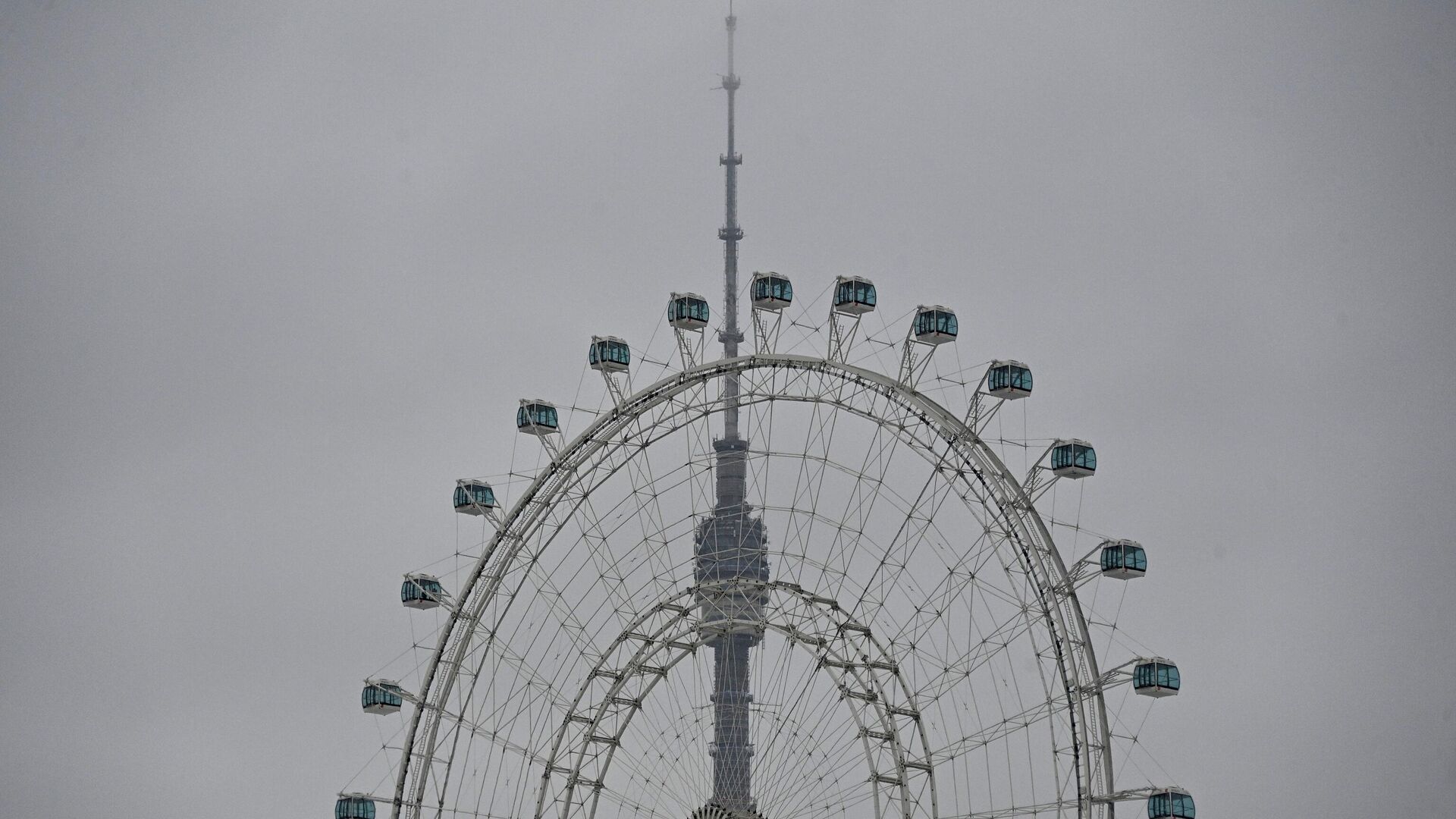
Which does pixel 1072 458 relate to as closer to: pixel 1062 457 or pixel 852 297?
pixel 1062 457

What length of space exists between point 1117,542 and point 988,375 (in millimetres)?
9715

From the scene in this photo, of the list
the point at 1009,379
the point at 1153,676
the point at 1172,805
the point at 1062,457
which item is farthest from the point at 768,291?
the point at 1172,805

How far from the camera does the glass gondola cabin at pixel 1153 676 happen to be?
77688 mm

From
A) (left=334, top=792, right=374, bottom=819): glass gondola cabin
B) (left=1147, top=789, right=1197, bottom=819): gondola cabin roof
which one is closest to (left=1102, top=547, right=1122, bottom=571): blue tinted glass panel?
(left=1147, top=789, right=1197, bottom=819): gondola cabin roof

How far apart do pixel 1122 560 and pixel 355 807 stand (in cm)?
3651

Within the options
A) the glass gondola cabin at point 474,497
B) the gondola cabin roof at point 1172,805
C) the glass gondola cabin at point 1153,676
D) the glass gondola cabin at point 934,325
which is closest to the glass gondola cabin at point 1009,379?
the glass gondola cabin at point 934,325

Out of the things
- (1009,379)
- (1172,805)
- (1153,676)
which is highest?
(1009,379)

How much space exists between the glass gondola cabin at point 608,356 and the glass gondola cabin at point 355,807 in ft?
73.0

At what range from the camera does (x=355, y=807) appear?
79.7m

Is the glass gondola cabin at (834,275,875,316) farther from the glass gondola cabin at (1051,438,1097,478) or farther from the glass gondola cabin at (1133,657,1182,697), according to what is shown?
the glass gondola cabin at (1133,657,1182,697)

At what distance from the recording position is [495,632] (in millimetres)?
80188

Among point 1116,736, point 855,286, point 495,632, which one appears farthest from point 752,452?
point 1116,736

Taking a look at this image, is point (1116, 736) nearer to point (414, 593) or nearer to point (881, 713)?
point (881, 713)

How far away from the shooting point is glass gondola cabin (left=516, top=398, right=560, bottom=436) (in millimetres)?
82562
